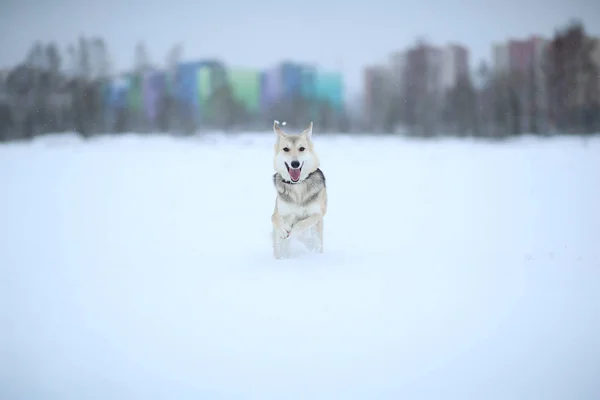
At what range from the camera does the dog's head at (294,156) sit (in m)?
6.24

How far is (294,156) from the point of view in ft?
20.4

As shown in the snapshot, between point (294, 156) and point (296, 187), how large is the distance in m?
0.45

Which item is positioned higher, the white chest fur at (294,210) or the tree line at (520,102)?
the tree line at (520,102)

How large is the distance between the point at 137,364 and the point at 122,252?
13.0 feet

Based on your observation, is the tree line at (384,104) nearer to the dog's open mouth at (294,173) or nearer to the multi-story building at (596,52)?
the multi-story building at (596,52)

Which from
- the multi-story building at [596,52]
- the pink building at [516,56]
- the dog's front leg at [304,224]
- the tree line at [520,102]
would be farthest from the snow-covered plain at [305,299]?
the pink building at [516,56]

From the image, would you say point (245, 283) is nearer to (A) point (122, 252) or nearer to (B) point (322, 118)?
(A) point (122, 252)

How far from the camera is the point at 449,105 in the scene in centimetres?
2873

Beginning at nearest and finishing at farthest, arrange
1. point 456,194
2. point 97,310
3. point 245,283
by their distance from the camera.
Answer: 1. point 97,310
2. point 245,283
3. point 456,194

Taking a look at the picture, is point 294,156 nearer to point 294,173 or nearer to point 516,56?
point 294,173

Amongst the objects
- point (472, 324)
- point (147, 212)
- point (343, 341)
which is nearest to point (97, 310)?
point (343, 341)

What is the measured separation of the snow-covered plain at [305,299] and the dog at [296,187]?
478 mm

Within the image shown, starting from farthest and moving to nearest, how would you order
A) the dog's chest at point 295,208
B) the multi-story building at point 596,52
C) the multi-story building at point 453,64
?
the multi-story building at point 453,64 → the multi-story building at point 596,52 → the dog's chest at point 295,208

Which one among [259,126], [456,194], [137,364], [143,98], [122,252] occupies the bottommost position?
[137,364]
